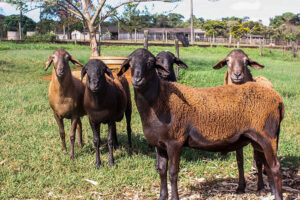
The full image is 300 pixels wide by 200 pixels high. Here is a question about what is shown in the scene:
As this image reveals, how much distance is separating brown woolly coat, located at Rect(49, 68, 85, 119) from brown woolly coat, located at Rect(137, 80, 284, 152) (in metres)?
2.77

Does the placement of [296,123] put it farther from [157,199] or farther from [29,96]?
[29,96]

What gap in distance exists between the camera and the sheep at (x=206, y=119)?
3.76m

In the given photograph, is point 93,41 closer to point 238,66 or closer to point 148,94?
point 238,66

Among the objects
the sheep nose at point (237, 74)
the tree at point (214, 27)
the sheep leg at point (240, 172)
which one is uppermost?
the tree at point (214, 27)

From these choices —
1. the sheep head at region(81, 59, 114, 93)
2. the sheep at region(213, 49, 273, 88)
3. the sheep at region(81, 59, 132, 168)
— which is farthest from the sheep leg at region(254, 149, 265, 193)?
the sheep head at region(81, 59, 114, 93)

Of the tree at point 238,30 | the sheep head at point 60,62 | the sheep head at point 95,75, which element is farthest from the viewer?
the tree at point 238,30

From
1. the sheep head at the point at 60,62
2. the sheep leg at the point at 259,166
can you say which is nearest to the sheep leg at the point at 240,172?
the sheep leg at the point at 259,166

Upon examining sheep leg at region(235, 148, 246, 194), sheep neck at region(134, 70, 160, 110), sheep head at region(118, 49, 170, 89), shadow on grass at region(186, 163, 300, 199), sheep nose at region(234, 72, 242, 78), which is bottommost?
shadow on grass at region(186, 163, 300, 199)

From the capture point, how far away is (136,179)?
5.23 meters

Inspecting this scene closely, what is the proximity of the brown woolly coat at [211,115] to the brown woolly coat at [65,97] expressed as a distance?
2.77 metres

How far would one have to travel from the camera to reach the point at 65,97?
6.17 metres

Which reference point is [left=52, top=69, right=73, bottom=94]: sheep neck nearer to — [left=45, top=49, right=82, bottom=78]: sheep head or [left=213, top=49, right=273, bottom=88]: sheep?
[left=45, top=49, right=82, bottom=78]: sheep head

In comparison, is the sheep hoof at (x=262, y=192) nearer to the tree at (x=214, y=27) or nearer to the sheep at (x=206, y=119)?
the sheep at (x=206, y=119)

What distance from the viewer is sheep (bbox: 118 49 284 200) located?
3756 millimetres
